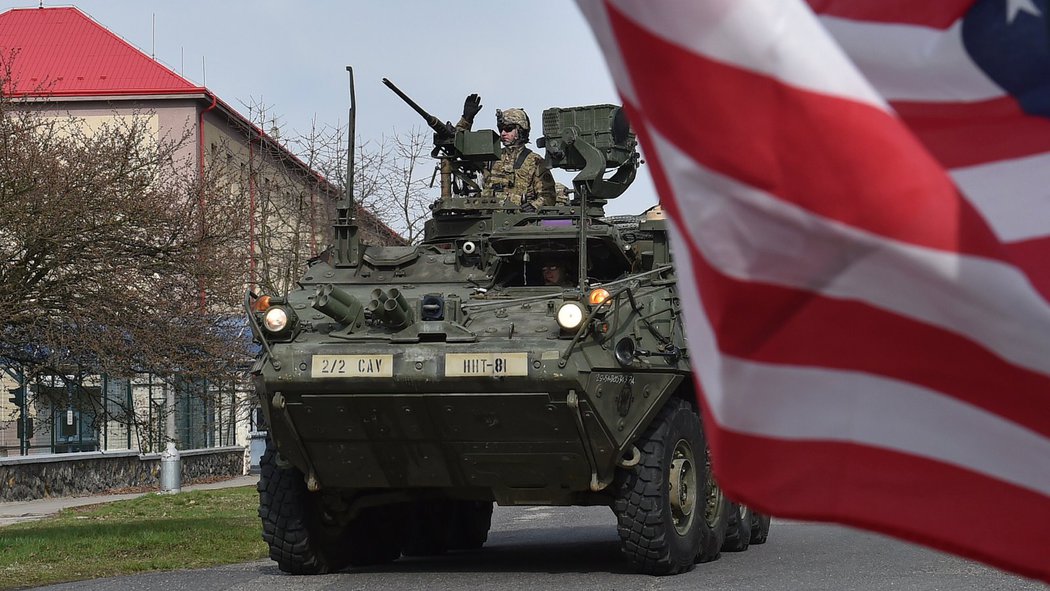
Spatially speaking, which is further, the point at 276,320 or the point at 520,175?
the point at 520,175

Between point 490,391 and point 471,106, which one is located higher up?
point 471,106

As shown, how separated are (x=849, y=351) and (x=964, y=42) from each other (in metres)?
0.53

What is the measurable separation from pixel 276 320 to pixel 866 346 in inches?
308

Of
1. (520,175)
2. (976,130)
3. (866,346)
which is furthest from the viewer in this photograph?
(520,175)

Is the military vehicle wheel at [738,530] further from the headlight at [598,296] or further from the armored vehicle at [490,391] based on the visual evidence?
the headlight at [598,296]

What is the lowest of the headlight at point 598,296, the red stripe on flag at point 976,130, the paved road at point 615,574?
the paved road at point 615,574

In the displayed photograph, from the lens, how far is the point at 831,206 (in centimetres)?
238

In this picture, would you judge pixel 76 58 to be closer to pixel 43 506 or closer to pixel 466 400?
pixel 43 506

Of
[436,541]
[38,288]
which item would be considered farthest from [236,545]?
[38,288]

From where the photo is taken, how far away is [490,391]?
31.3 ft

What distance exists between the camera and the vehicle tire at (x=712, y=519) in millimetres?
11023

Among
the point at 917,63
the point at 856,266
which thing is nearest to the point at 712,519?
the point at 917,63

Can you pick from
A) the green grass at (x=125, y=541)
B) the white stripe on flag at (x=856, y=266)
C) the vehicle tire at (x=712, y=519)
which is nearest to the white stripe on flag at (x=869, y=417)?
the white stripe on flag at (x=856, y=266)

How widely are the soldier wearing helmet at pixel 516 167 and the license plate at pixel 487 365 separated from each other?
3372 millimetres
